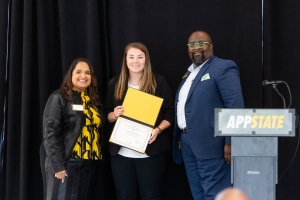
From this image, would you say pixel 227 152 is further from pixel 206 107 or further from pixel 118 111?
pixel 118 111

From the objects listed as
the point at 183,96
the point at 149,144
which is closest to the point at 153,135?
the point at 149,144

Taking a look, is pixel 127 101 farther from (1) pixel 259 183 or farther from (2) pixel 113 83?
(1) pixel 259 183

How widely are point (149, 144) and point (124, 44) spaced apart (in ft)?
3.02

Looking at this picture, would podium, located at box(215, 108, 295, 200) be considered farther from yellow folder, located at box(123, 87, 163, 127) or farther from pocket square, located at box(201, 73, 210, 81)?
yellow folder, located at box(123, 87, 163, 127)

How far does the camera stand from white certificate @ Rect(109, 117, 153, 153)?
273 centimetres

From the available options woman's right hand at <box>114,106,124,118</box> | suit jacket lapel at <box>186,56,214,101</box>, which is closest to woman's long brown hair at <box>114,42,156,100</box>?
woman's right hand at <box>114,106,124,118</box>

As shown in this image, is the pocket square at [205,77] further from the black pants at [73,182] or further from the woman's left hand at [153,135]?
the black pants at [73,182]

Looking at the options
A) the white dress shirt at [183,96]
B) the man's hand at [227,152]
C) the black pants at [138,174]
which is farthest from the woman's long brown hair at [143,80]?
the man's hand at [227,152]

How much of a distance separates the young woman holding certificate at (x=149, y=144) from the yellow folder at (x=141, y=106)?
58 mm

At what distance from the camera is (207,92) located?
2604 mm

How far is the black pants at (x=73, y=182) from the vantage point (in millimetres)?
2570

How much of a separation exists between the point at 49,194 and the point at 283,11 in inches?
87.5

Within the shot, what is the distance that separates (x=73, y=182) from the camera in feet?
8.52

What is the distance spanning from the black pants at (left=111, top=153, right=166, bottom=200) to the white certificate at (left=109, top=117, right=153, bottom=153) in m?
0.12
